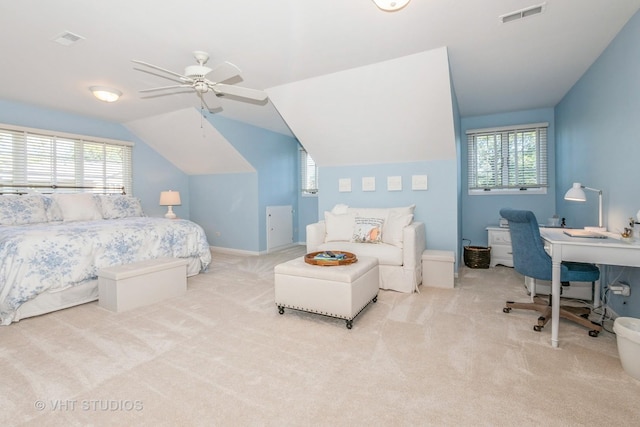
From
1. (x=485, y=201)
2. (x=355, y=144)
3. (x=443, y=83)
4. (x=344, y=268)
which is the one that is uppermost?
(x=443, y=83)

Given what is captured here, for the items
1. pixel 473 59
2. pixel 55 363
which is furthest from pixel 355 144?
pixel 55 363

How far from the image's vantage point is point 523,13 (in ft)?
7.50

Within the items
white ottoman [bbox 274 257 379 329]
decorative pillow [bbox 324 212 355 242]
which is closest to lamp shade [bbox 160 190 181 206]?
decorative pillow [bbox 324 212 355 242]

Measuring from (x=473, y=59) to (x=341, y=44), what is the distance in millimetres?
1417

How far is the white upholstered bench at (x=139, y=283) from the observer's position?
9.34ft

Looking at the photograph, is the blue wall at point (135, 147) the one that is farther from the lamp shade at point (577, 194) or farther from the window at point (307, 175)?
the lamp shade at point (577, 194)

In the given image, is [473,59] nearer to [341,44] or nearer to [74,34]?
[341,44]

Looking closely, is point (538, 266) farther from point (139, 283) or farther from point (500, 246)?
point (139, 283)

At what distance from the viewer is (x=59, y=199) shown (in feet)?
14.0

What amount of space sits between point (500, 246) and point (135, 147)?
263 inches

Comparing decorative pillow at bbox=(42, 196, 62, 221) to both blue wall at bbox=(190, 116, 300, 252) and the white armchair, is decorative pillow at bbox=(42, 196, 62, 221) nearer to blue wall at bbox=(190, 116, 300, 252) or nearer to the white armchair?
blue wall at bbox=(190, 116, 300, 252)

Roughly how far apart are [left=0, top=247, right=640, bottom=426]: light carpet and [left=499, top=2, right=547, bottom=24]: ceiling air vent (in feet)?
8.18

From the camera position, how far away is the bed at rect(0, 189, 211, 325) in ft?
8.70

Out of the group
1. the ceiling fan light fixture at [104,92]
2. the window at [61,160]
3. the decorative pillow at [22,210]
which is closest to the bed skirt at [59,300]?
the decorative pillow at [22,210]
